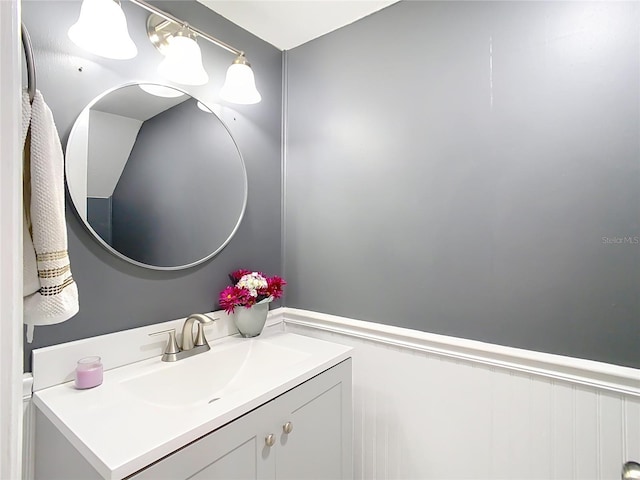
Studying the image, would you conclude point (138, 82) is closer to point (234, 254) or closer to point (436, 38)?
point (234, 254)

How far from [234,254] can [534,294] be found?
1.18m

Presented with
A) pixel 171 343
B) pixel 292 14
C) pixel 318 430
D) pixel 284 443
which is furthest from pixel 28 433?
pixel 292 14

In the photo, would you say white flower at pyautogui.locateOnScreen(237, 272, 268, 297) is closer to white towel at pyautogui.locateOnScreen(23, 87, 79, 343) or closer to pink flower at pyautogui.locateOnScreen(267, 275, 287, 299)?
pink flower at pyautogui.locateOnScreen(267, 275, 287, 299)

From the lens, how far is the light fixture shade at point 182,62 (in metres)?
1.17

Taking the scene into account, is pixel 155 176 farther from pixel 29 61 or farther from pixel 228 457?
pixel 228 457

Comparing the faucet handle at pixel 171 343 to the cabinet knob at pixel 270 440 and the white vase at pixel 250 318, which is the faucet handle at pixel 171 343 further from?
the cabinet knob at pixel 270 440

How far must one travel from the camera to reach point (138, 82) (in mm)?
1183

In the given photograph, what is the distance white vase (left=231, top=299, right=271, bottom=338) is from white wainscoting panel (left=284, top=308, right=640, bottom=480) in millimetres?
282

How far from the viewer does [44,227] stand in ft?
2.00

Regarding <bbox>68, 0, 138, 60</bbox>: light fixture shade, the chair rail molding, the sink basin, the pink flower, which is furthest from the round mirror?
the chair rail molding

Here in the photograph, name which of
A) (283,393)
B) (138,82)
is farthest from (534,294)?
(138,82)

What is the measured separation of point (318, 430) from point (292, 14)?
1678 millimetres

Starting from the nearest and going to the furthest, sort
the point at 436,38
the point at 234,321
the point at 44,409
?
the point at 44,409, the point at 436,38, the point at 234,321

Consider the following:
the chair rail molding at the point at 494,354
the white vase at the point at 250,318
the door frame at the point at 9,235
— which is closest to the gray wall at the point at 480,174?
the chair rail molding at the point at 494,354
